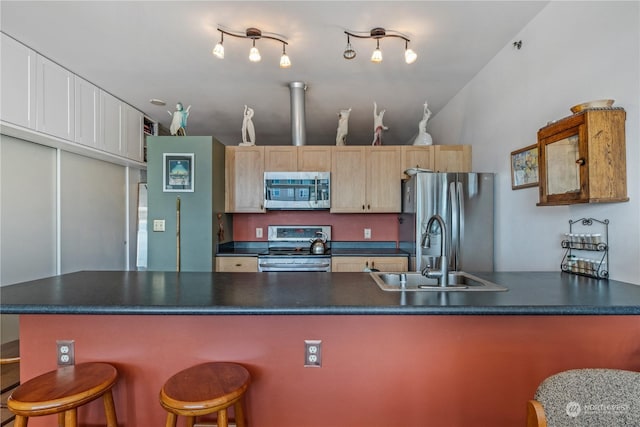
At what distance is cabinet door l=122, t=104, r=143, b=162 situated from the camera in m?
3.72

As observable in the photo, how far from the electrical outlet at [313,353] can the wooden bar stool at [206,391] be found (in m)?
0.28

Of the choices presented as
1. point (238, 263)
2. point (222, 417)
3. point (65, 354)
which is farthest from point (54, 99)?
point (222, 417)

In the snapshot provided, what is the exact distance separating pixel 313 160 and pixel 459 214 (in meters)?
1.66

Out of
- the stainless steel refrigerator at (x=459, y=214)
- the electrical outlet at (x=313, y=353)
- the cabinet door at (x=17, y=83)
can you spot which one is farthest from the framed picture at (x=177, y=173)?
the electrical outlet at (x=313, y=353)

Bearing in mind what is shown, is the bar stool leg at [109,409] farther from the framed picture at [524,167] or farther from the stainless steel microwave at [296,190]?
the framed picture at [524,167]

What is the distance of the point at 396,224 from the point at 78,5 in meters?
3.53

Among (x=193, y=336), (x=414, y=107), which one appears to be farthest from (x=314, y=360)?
(x=414, y=107)

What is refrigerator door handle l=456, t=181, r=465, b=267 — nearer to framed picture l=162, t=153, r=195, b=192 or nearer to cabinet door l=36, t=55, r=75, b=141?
framed picture l=162, t=153, r=195, b=192

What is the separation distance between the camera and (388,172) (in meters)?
3.59

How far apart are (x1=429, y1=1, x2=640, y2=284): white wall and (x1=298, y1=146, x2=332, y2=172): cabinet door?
61.2 inches

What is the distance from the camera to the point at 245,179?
11.8 feet

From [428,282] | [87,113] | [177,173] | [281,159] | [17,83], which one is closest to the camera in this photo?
[428,282]

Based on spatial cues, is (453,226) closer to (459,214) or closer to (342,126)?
Answer: (459,214)

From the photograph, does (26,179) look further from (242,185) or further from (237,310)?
(237,310)
